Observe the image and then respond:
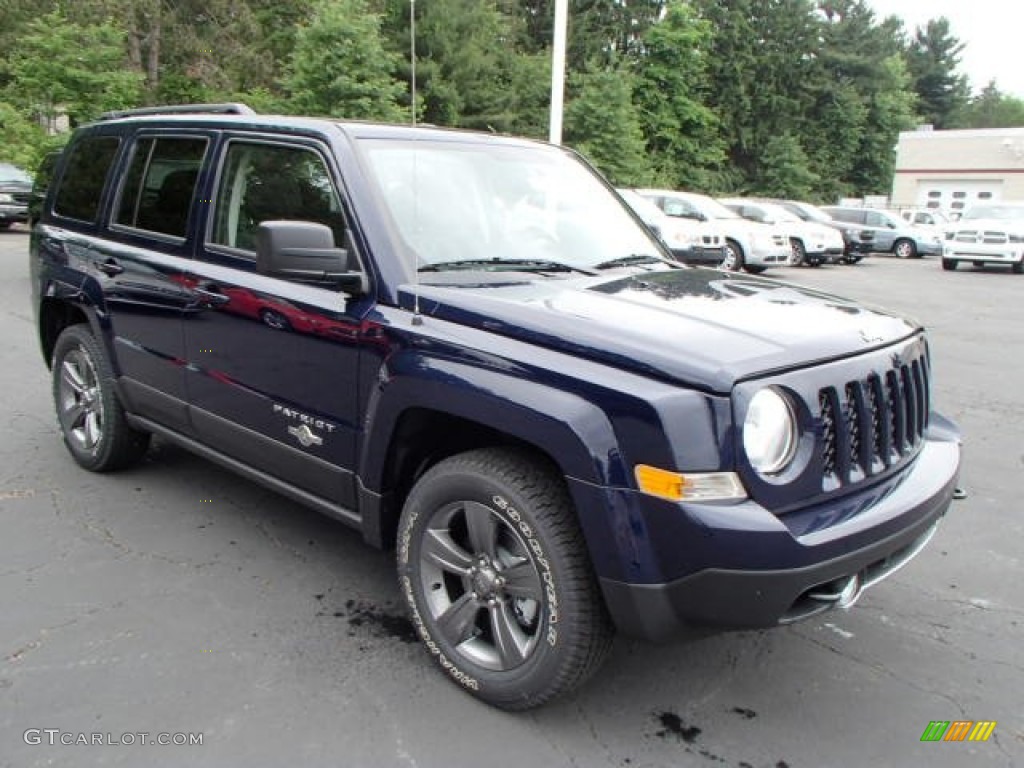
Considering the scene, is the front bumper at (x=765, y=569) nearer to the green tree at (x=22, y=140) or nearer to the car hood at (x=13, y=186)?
the green tree at (x=22, y=140)

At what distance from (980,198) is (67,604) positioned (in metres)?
50.6

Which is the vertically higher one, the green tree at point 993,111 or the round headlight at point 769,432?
the green tree at point 993,111

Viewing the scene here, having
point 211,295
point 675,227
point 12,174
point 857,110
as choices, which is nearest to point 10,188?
point 12,174

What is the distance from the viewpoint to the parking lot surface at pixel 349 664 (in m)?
2.66

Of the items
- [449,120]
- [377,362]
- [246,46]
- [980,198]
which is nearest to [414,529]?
[377,362]

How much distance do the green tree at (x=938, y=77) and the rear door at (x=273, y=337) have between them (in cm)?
8505

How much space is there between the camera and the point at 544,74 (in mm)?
37781

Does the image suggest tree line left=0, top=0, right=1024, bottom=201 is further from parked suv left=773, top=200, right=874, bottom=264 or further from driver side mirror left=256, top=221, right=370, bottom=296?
parked suv left=773, top=200, right=874, bottom=264

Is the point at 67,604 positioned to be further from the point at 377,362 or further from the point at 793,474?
the point at 793,474

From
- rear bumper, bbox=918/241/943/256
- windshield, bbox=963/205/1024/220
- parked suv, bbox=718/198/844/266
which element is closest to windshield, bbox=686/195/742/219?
parked suv, bbox=718/198/844/266

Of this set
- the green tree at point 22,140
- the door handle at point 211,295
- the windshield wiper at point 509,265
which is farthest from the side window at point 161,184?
the green tree at point 22,140

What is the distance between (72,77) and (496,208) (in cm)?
1871

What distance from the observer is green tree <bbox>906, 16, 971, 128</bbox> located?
78750 millimetres

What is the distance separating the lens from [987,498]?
4.91 m
